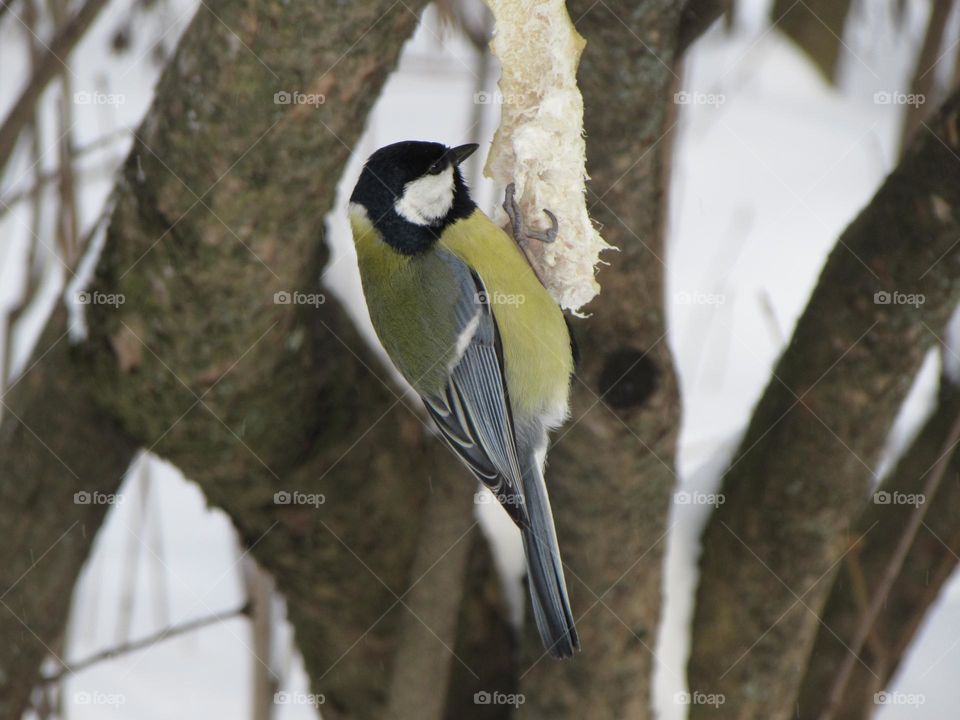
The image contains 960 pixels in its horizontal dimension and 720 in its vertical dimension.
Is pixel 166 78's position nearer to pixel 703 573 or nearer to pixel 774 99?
pixel 703 573

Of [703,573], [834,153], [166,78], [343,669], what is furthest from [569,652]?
[834,153]

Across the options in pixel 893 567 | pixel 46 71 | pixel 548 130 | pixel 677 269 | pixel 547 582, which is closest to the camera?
pixel 548 130

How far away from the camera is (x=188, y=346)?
1.50 meters

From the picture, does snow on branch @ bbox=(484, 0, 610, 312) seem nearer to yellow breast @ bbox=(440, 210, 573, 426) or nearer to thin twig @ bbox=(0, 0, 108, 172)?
yellow breast @ bbox=(440, 210, 573, 426)

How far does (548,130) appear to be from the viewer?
1324 mm

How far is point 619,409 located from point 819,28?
9.66ft

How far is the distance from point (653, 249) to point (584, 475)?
36 cm

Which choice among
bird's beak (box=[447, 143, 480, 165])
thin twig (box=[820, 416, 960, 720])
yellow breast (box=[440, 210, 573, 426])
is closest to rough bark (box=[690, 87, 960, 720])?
thin twig (box=[820, 416, 960, 720])

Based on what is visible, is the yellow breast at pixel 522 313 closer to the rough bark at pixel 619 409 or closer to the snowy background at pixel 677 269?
the rough bark at pixel 619 409

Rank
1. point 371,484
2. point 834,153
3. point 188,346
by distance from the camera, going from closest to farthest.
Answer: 1. point 188,346
2. point 371,484
3. point 834,153

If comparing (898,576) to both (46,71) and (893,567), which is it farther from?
(46,71)

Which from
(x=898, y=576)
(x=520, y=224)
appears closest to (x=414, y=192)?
(x=520, y=224)

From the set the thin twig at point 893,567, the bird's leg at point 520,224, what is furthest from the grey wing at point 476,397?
the thin twig at point 893,567

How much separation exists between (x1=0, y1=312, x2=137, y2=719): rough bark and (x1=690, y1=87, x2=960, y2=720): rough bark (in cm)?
101
